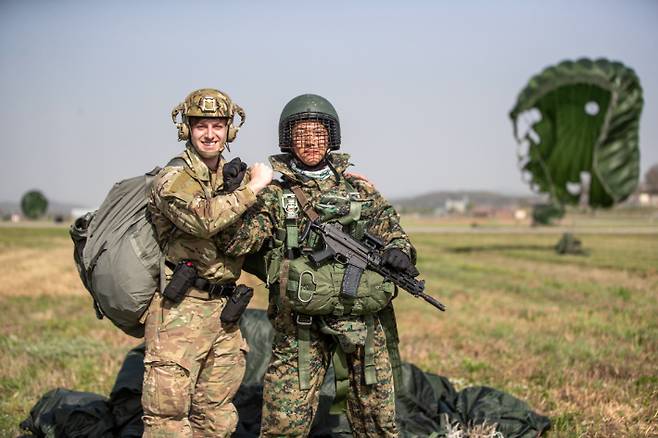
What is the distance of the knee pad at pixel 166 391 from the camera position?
12.1 ft

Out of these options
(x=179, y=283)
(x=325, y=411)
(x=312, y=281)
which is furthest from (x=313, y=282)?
(x=325, y=411)

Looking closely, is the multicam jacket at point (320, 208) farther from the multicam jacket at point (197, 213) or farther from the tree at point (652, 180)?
the tree at point (652, 180)

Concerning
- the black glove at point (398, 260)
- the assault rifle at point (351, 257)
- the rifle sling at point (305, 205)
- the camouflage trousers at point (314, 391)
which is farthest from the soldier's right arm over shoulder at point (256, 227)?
the black glove at point (398, 260)

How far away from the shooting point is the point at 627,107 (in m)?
Answer: 20.7

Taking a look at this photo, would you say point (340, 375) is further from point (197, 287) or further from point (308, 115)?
point (308, 115)

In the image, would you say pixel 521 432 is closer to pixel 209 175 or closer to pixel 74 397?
pixel 209 175

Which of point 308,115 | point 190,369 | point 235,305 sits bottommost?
point 190,369

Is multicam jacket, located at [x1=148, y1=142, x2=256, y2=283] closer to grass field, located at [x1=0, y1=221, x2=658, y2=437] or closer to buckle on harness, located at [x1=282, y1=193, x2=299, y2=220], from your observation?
buckle on harness, located at [x1=282, y1=193, x2=299, y2=220]

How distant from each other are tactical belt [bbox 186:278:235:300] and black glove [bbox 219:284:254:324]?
80mm

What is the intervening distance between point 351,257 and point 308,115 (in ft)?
3.26

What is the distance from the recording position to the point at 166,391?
12.1ft

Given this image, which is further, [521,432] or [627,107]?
[627,107]

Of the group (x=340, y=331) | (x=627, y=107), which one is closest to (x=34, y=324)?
(x=340, y=331)

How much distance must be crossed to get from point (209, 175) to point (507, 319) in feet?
25.2
